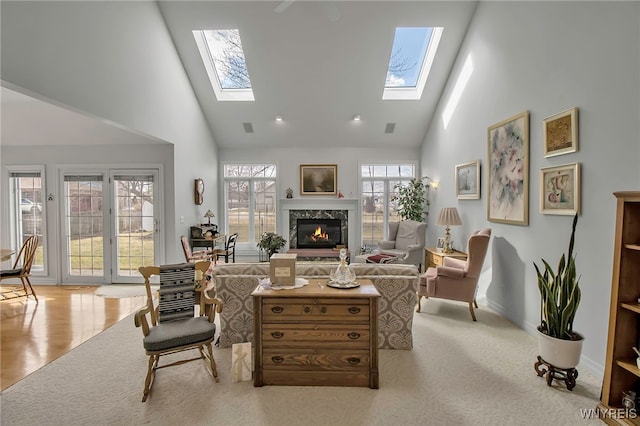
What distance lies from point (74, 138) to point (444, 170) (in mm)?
6925

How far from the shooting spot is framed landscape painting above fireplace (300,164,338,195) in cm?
801

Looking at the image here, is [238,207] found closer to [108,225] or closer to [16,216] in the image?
[108,225]

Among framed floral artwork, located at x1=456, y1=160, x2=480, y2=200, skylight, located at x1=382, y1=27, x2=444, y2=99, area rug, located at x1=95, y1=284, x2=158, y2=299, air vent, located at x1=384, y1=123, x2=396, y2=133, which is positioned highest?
skylight, located at x1=382, y1=27, x2=444, y2=99

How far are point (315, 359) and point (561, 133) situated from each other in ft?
10.8

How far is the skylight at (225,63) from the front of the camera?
5.94m

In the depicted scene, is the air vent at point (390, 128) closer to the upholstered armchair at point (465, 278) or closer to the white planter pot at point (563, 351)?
the upholstered armchair at point (465, 278)

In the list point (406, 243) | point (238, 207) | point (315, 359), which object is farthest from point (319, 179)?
point (315, 359)

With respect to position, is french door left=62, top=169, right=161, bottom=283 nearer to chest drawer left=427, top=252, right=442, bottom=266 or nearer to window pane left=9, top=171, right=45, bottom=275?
A: window pane left=9, top=171, right=45, bottom=275

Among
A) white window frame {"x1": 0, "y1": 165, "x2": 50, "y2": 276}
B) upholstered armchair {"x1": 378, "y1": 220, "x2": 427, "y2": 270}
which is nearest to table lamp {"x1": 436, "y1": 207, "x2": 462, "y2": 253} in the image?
upholstered armchair {"x1": 378, "y1": 220, "x2": 427, "y2": 270}

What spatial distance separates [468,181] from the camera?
5.32 m

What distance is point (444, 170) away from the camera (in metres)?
6.45

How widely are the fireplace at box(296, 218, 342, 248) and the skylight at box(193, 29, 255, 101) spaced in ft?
10.6

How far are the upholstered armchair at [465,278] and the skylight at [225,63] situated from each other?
5.01 metres

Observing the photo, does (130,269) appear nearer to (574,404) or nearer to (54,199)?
(54,199)
